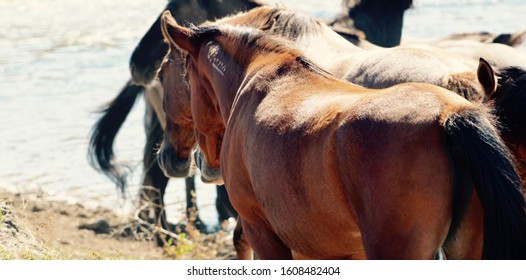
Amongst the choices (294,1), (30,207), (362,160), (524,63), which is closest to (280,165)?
(362,160)

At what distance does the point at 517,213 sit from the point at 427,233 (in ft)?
0.89

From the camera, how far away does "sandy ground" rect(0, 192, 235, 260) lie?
21.4 ft

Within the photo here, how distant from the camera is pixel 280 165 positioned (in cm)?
353

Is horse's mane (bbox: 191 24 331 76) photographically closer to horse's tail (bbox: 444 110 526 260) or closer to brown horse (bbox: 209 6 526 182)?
brown horse (bbox: 209 6 526 182)

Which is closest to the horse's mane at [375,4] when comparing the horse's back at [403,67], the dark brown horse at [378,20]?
the dark brown horse at [378,20]

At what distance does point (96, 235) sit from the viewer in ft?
27.9

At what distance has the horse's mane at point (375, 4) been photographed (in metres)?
8.34

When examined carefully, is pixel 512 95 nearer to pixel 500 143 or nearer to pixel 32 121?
pixel 500 143

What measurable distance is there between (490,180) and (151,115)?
6.49m

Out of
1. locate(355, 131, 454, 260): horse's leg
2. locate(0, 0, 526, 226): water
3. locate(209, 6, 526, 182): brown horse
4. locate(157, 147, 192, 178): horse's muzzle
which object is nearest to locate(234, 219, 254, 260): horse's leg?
locate(157, 147, 192, 178): horse's muzzle

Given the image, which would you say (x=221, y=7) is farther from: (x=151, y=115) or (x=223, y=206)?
(x=223, y=206)

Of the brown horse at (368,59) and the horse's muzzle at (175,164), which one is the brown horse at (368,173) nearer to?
the brown horse at (368,59)

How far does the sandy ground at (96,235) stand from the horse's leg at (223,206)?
8.6 inches

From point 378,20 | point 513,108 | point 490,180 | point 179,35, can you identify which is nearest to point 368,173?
point 490,180
